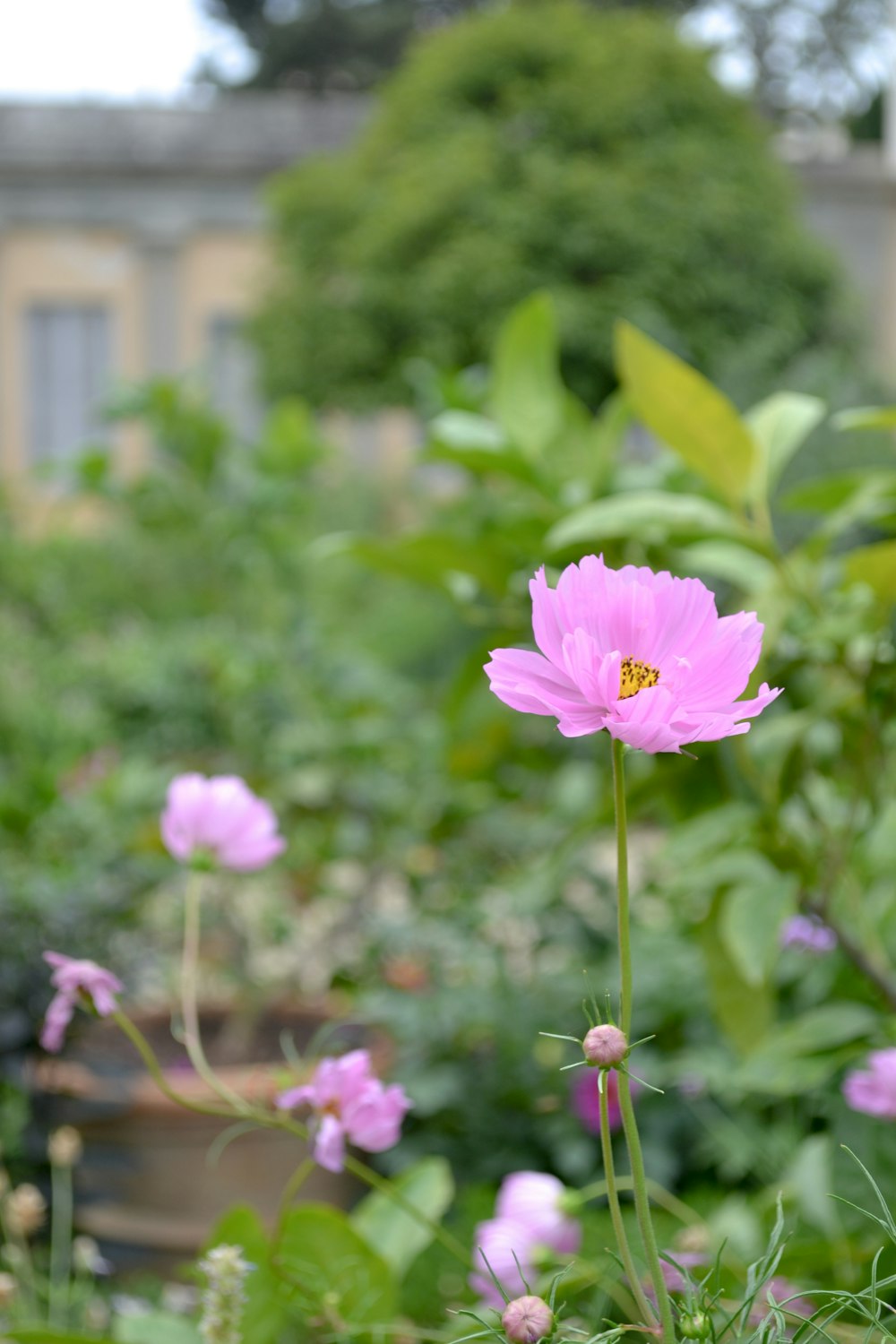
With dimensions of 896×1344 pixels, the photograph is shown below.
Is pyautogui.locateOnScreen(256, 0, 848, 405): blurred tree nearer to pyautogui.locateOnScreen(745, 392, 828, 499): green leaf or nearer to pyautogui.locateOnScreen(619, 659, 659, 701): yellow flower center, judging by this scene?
pyautogui.locateOnScreen(745, 392, 828, 499): green leaf

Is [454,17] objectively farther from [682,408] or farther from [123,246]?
[682,408]

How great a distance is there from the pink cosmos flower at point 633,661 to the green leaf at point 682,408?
421mm

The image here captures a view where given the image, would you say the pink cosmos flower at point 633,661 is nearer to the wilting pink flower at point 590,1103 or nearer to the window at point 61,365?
the wilting pink flower at point 590,1103

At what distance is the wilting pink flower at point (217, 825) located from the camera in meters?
0.58

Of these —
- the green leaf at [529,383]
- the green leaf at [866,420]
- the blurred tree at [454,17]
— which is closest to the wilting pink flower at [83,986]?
the green leaf at [866,420]

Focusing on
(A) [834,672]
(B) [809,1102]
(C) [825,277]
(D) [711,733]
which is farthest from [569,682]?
(C) [825,277]

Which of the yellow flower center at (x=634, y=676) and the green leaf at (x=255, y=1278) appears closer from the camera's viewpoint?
the yellow flower center at (x=634, y=676)

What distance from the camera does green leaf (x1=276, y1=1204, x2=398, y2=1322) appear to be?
0.61m

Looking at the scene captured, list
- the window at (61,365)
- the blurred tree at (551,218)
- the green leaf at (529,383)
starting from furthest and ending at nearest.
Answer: the window at (61,365) < the blurred tree at (551,218) < the green leaf at (529,383)

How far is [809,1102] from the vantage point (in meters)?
1.20

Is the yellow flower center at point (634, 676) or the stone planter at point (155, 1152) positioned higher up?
the yellow flower center at point (634, 676)

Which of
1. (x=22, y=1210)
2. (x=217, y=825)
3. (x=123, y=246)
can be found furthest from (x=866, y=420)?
(x=123, y=246)

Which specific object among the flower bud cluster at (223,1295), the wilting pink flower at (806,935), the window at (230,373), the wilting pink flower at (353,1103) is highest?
the window at (230,373)

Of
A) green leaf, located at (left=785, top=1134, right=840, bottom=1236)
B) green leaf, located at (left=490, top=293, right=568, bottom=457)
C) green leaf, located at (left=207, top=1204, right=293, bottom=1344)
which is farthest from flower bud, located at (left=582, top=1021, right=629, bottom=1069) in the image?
green leaf, located at (left=490, top=293, right=568, bottom=457)
